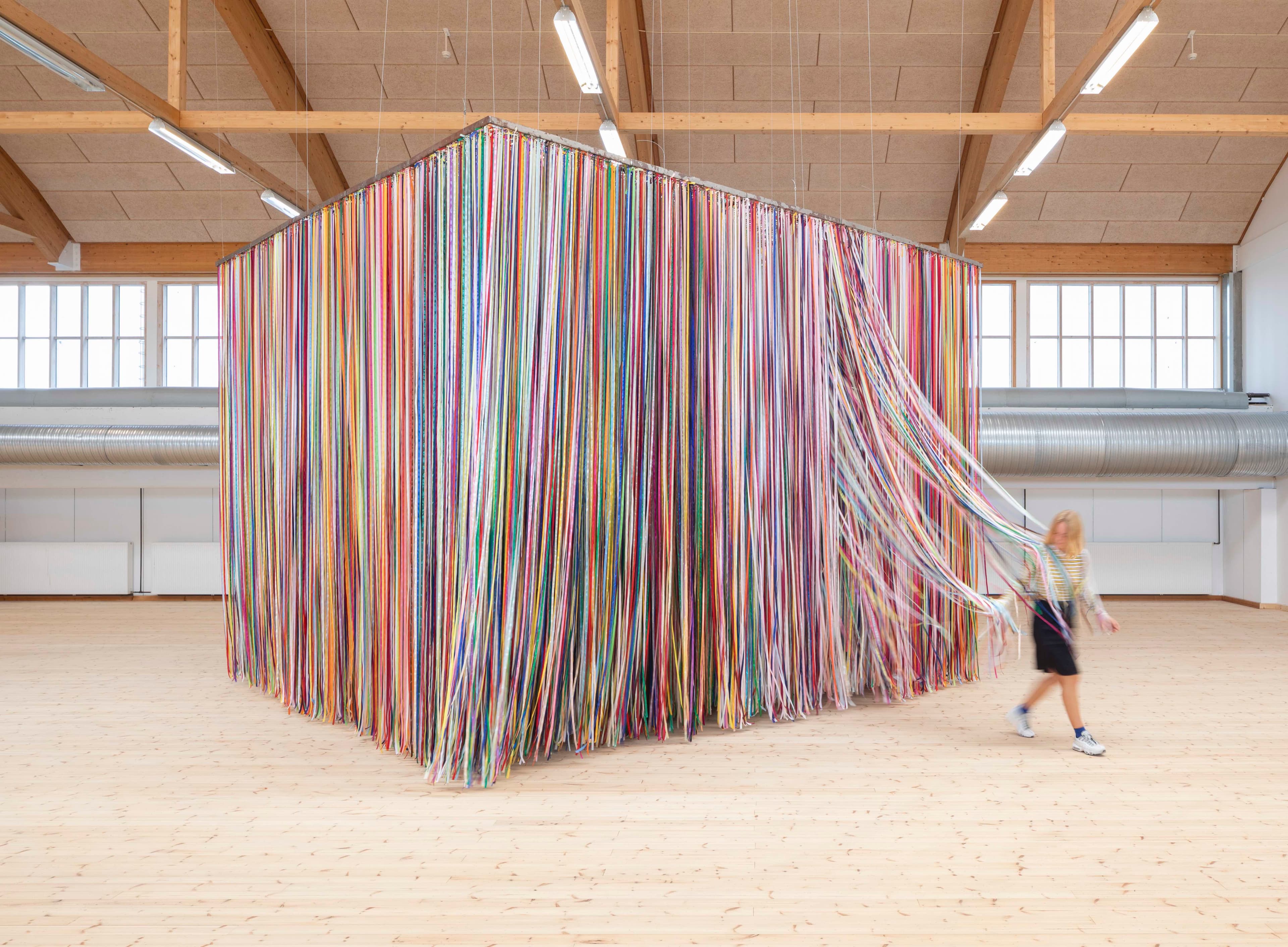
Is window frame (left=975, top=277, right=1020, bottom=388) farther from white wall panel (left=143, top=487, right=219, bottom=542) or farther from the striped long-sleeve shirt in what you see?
white wall panel (left=143, top=487, right=219, bottom=542)

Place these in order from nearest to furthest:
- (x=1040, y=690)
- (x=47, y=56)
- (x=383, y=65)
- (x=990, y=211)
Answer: (x=1040, y=690)
(x=47, y=56)
(x=990, y=211)
(x=383, y=65)

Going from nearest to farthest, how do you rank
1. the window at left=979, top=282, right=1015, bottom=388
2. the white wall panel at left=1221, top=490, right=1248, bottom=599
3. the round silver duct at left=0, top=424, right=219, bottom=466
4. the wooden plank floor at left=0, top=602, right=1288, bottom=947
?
the wooden plank floor at left=0, top=602, right=1288, bottom=947, the round silver duct at left=0, top=424, right=219, bottom=466, the white wall panel at left=1221, top=490, right=1248, bottom=599, the window at left=979, top=282, right=1015, bottom=388

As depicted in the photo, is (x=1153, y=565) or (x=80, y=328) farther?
(x=80, y=328)

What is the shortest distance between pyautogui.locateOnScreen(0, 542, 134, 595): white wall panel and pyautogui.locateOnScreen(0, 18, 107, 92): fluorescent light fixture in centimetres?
469

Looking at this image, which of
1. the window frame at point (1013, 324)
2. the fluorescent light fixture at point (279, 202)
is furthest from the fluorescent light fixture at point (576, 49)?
the window frame at point (1013, 324)

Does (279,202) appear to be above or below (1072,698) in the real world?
above

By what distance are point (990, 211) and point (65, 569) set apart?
8399 mm

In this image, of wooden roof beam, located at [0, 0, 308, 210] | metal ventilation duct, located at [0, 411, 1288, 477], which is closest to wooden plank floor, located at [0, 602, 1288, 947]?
metal ventilation duct, located at [0, 411, 1288, 477]

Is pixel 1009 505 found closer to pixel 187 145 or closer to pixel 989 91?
pixel 989 91

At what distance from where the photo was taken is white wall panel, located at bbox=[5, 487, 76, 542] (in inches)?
299

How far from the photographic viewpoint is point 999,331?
7.71 metres

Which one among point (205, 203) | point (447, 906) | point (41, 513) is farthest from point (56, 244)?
point (447, 906)

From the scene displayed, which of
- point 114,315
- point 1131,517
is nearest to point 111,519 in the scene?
point 114,315

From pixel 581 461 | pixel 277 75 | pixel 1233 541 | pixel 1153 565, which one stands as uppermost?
pixel 277 75
